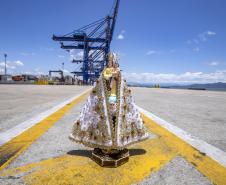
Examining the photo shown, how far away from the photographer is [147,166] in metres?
2.61

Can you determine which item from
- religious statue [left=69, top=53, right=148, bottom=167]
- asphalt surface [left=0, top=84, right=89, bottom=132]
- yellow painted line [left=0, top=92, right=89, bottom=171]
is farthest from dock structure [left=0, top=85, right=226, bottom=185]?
asphalt surface [left=0, top=84, right=89, bottom=132]

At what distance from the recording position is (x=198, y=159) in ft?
9.29

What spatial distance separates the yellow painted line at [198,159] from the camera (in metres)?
2.34

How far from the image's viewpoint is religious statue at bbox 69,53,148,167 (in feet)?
8.61

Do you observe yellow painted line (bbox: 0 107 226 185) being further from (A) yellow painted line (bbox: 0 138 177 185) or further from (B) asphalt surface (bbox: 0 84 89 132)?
(B) asphalt surface (bbox: 0 84 89 132)

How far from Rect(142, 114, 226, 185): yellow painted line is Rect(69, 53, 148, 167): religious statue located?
603mm

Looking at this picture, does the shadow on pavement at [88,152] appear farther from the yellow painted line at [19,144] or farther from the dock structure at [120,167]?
the yellow painted line at [19,144]

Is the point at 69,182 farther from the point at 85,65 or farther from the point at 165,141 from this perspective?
the point at 85,65

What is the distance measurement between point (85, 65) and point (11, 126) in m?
58.3

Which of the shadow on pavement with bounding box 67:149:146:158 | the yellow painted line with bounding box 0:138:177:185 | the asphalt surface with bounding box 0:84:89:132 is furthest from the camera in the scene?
the asphalt surface with bounding box 0:84:89:132

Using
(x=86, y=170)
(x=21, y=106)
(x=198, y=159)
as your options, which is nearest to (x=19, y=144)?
(x=86, y=170)

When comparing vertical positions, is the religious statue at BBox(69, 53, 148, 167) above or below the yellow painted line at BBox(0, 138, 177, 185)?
above

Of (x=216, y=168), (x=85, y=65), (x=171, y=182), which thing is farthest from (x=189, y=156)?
(x=85, y=65)

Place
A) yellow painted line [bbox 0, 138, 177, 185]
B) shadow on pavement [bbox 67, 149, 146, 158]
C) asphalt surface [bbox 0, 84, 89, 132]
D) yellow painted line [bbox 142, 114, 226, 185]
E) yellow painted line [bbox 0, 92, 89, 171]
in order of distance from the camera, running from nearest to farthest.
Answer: yellow painted line [bbox 0, 138, 177, 185] → yellow painted line [bbox 142, 114, 226, 185] → yellow painted line [bbox 0, 92, 89, 171] → shadow on pavement [bbox 67, 149, 146, 158] → asphalt surface [bbox 0, 84, 89, 132]
